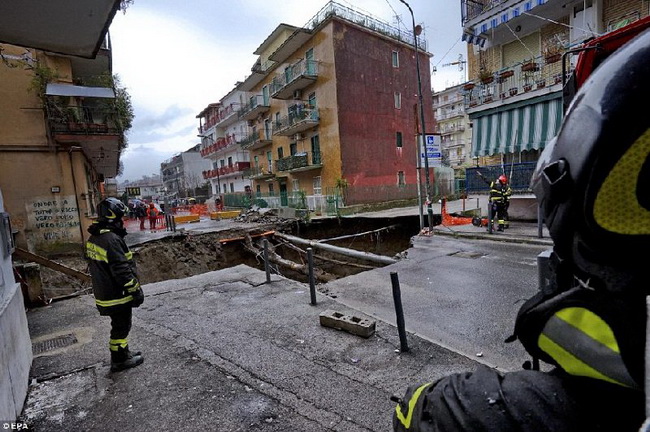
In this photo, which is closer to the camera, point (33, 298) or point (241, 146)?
point (33, 298)

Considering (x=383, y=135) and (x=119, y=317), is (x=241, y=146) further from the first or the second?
(x=119, y=317)

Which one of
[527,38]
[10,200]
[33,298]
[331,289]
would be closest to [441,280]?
[331,289]

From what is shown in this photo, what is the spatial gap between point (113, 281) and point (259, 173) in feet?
97.5

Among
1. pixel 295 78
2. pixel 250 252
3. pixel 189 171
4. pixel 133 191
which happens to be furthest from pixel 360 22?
pixel 189 171

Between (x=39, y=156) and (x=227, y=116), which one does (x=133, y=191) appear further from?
(x=39, y=156)

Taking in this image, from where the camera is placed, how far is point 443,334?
14.2 feet

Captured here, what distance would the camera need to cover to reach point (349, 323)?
4332 millimetres

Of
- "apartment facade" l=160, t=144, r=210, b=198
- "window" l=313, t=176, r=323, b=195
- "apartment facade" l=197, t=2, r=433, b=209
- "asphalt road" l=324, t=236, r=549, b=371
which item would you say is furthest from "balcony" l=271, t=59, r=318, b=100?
"apartment facade" l=160, t=144, r=210, b=198

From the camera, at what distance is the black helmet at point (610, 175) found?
0.81 m

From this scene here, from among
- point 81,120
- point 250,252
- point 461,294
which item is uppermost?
point 81,120

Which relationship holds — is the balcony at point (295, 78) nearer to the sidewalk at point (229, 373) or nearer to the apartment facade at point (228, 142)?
the apartment facade at point (228, 142)

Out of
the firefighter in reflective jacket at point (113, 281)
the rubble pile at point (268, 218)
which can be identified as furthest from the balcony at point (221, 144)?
the firefighter in reflective jacket at point (113, 281)

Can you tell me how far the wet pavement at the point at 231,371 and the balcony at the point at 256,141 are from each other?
27125 mm

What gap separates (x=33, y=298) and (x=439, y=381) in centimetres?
777
